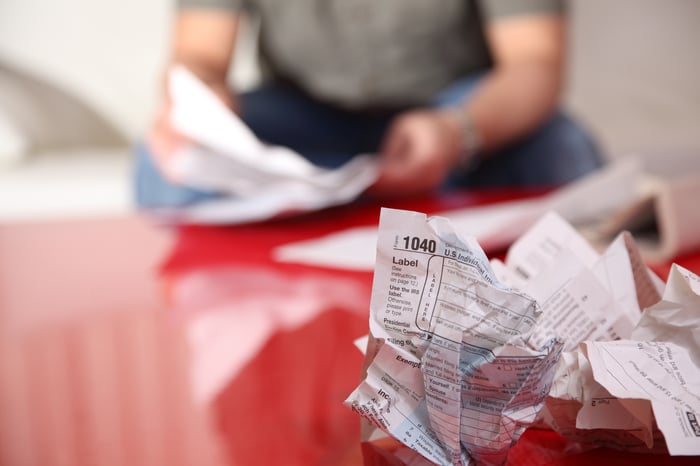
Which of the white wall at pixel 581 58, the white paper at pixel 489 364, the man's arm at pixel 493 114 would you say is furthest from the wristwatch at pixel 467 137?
the white wall at pixel 581 58

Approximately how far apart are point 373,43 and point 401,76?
0.25ft

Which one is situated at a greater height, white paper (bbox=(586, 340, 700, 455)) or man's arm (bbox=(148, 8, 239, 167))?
man's arm (bbox=(148, 8, 239, 167))

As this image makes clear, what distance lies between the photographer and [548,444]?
0.26 m

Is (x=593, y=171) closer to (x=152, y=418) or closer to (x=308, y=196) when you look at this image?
(x=308, y=196)

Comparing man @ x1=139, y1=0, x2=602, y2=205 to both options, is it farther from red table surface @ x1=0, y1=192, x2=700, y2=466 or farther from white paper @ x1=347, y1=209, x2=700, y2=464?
white paper @ x1=347, y1=209, x2=700, y2=464

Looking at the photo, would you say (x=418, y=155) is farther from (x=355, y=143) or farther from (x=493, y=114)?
(x=355, y=143)

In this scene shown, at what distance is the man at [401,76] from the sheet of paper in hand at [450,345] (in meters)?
0.89

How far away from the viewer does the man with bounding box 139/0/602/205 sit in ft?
3.81

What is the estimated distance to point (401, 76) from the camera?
4.51 feet

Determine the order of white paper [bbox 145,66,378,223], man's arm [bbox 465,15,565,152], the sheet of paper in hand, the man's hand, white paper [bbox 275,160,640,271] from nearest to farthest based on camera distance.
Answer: the sheet of paper in hand → white paper [bbox 275,160,640,271] → white paper [bbox 145,66,378,223] → the man's hand → man's arm [bbox 465,15,565,152]

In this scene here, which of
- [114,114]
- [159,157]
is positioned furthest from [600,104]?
[159,157]

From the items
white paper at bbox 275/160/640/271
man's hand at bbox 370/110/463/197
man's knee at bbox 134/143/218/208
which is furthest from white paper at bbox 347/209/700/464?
man's knee at bbox 134/143/218/208

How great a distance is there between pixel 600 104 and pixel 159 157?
182cm

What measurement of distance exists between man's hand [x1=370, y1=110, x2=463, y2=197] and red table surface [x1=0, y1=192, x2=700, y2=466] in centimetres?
24
